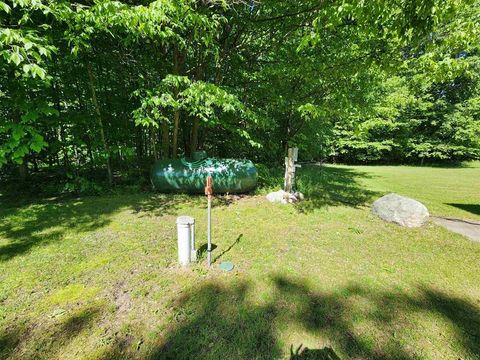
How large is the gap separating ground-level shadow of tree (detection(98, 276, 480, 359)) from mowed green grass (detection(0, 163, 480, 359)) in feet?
0.03

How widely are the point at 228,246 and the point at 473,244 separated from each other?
3.94 metres

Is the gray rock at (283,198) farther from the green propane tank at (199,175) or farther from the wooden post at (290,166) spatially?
the green propane tank at (199,175)

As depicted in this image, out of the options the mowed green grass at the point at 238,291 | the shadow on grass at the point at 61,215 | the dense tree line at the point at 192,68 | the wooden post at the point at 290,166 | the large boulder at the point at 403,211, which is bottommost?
the shadow on grass at the point at 61,215

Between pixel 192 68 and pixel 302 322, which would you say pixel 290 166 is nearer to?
pixel 192 68

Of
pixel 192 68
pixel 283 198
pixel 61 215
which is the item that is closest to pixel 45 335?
pixel 61 215

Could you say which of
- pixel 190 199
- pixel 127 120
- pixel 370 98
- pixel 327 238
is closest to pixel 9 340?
pixel 327 238

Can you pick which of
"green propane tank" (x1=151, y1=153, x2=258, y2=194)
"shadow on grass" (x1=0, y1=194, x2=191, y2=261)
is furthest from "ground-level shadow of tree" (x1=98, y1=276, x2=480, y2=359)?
"green propane tank" (x1=151, y1=153, x2=258, y2=194)

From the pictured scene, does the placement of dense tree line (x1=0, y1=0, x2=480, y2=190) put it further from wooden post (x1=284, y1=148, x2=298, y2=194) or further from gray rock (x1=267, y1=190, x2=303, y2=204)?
gray rock (x1=267, y1=190, x2=303, y2=204)

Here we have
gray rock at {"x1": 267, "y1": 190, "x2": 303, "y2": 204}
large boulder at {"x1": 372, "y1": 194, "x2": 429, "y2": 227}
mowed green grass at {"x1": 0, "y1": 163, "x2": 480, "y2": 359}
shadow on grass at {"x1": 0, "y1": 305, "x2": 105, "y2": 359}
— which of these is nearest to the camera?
shadow on grass at {"x1": 0, "y1": 305, "x2": 105, "y2": 359}

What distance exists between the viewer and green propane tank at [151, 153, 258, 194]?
6.47m

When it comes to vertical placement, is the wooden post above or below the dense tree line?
below

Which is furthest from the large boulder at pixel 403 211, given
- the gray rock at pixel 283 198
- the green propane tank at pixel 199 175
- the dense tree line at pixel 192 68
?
Result: the green propane tank at pixel 199 175

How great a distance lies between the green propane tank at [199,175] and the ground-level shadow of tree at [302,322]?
3.97m

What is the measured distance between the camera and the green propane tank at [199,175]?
6.47 metres
